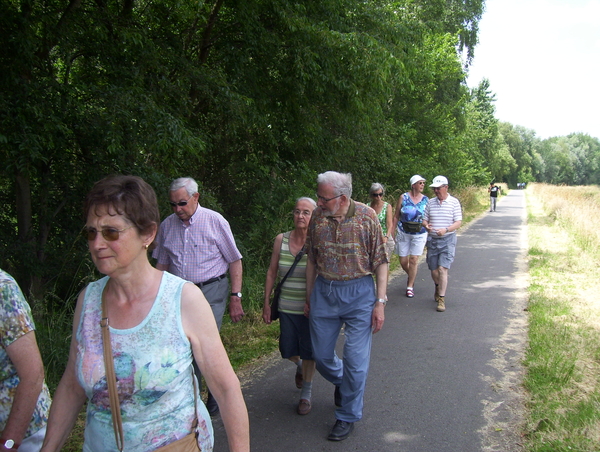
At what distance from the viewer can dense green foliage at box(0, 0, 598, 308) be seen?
5543 mm

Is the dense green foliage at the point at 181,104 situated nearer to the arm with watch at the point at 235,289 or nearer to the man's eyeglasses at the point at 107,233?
the arm with watch at the point at 235,289

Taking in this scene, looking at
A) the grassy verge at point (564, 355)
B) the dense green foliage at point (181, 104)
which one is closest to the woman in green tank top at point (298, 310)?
the grassy verge at point (564, 355)

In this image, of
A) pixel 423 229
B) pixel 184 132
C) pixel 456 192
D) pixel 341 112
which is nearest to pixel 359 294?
pixel 184 132

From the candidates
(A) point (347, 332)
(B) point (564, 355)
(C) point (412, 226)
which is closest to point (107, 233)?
(A) point (347, 332)

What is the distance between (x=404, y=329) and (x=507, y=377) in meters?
1.87

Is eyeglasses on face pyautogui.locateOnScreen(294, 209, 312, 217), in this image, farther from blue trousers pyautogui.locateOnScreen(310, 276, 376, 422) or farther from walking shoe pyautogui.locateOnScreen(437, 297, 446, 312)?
walking shoe pyautogui.locateOnScreen(437, 297, 446, 312)

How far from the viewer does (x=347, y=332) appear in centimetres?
408

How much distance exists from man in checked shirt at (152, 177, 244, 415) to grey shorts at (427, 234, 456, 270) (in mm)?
4415

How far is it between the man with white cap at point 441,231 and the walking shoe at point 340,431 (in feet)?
13.8

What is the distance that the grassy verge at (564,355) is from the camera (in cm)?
391

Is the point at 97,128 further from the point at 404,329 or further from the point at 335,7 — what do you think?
the point at 335,7

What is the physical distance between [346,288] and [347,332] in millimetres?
336

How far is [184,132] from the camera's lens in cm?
593

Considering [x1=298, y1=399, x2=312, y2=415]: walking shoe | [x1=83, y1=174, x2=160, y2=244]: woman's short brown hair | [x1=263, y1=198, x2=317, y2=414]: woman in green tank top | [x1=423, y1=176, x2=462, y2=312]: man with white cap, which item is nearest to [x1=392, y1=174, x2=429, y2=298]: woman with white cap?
[x1=423, y1=176, x2=462, y2=312]: man with white cap
